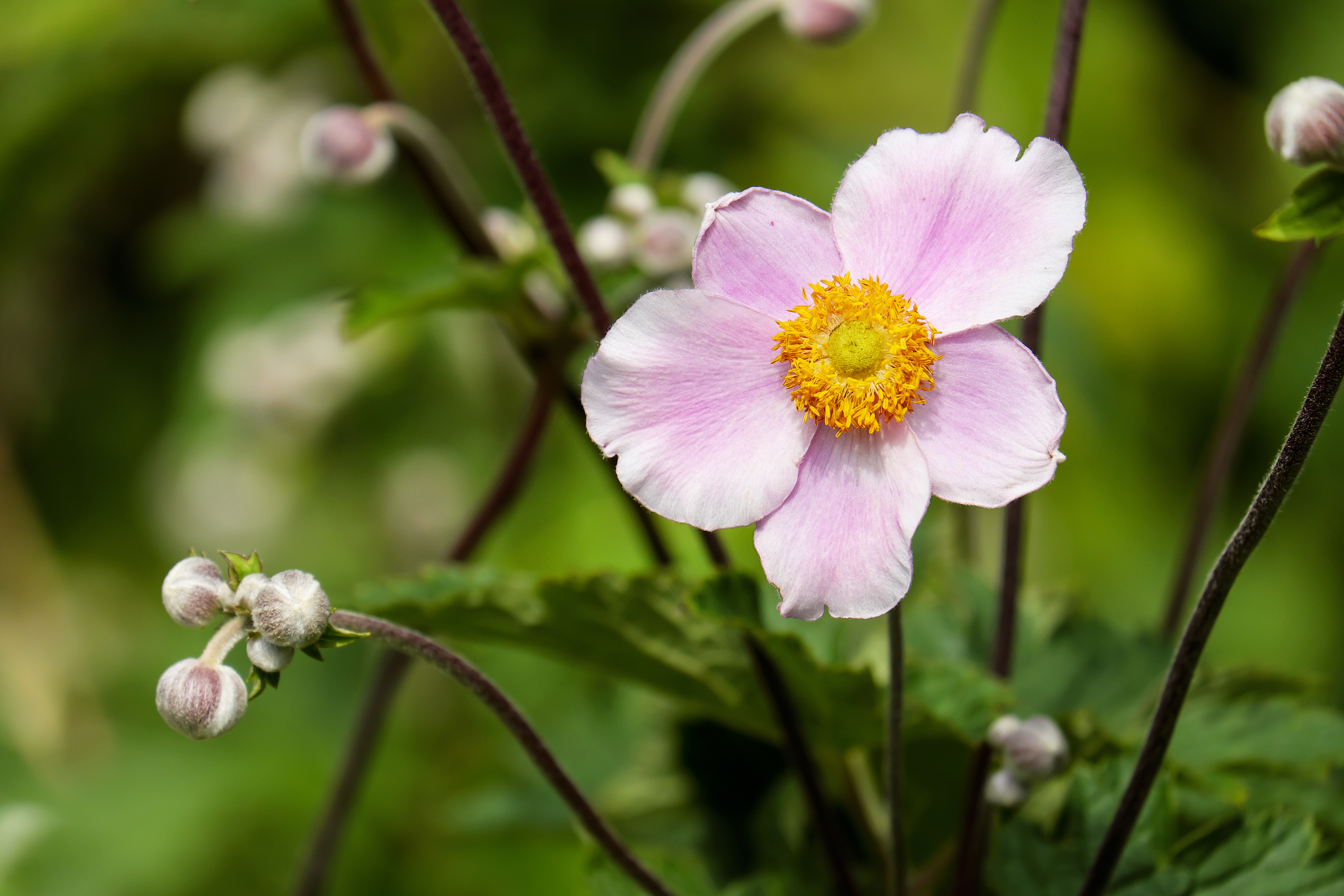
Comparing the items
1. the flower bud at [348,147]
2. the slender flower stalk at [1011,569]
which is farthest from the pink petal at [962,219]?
the flower bud at [348,147]

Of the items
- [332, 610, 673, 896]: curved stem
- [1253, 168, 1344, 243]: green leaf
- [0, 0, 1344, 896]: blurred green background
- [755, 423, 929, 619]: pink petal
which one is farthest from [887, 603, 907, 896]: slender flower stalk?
[0, 0, 1344, 896]: blurred green background

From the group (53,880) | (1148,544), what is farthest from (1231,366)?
(53,880)

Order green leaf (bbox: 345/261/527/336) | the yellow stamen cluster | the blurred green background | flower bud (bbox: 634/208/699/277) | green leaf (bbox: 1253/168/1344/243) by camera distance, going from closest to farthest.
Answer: green leaf (bbox: 1253/168/1344/243), the yellow stamen cluster, green leaf (bbox: 345/261/527/336), flower bud (bbox: 634/208/699/277), the blurred green background

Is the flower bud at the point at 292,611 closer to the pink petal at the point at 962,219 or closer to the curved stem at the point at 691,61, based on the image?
the pink petal at the point at 962,219

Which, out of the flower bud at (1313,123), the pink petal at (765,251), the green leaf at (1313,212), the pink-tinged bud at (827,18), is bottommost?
the pink petal at (765,251)

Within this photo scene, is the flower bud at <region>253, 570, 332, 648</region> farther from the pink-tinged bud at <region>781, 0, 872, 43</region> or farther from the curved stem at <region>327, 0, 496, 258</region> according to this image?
the pink-tinged bud at <region>781, 0, 872, 43</region>

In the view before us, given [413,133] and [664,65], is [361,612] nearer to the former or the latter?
[413,133]
